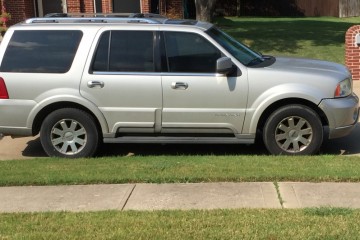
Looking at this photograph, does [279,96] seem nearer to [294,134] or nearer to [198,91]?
[294,134]

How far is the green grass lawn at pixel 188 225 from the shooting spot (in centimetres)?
438

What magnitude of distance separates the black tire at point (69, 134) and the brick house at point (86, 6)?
13934mm

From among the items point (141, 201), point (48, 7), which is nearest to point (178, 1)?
point (48, 7)

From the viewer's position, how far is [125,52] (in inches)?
292

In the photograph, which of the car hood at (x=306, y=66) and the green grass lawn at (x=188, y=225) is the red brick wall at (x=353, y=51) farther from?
the green grass lawn at (x=188, y=225)

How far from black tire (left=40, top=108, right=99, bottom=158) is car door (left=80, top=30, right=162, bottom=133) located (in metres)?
0.27

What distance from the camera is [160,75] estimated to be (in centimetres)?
726

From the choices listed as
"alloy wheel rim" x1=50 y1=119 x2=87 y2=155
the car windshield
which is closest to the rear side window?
"alloy wheel rim" x1=50 y1=119 x2=87 y2=155

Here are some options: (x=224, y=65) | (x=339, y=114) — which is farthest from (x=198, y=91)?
(x=339, y=114)

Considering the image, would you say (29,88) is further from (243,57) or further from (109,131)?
(243,57)

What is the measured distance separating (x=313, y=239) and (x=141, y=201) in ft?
6.07

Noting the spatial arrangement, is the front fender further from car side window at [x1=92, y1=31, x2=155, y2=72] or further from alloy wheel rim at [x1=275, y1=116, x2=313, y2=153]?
car side window at [x1=92, y1=31, x2=155, y2=72]

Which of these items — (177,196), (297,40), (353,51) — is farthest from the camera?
(297,40)

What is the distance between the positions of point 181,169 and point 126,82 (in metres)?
1.49
